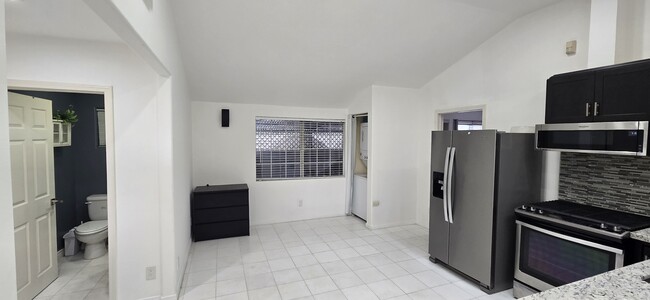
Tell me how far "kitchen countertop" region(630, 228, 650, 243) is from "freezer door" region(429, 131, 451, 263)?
1446 millimetres

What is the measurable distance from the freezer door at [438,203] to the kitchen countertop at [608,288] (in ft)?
6.36

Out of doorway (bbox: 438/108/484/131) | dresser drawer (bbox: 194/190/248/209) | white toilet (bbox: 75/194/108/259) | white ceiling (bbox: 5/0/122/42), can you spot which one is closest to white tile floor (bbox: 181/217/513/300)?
dresser drawer (bbox: 194/190/248/209)

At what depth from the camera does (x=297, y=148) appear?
5.20 metres

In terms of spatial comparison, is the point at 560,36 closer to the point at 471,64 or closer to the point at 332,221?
the point at 471,64

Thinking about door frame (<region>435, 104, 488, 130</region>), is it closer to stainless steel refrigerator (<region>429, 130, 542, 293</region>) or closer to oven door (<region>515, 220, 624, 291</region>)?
stainless steel refrigerator (<region>429, 130, 542, 293</region>)

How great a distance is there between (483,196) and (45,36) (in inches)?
156

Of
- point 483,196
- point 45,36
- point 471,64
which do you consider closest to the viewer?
A: point 45,36

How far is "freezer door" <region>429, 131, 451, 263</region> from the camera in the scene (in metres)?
3.24

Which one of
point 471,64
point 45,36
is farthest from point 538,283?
point 45,36

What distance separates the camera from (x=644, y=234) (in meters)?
1.94

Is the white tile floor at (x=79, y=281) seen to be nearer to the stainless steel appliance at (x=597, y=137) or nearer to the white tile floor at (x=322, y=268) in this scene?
the white tile floor at (x=322, y=268)

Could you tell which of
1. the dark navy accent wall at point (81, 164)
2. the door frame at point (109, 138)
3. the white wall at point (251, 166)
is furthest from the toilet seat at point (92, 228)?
the white wall at point (251, 166)

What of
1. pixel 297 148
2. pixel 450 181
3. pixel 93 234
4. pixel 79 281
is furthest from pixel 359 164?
pixel 79 281

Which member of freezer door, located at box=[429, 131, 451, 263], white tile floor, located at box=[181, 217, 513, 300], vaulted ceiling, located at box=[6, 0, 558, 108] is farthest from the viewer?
freezer door, located at box=[429, 131, 451, 263]
